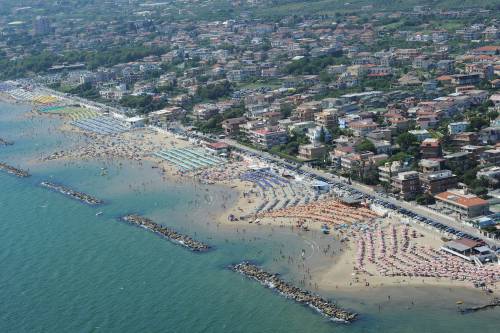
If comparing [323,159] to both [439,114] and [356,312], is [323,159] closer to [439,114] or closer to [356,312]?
[439,114]

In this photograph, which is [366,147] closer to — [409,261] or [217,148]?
[217,148]

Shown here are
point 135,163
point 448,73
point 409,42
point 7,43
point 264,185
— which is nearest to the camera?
point 264,185

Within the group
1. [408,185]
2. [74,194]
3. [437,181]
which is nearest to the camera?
[437,181]

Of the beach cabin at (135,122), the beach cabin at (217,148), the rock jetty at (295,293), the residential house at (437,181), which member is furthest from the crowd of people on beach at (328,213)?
the beach cabin at (135,122)

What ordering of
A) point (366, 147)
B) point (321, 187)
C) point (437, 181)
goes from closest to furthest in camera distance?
point (437, 181) < point (321, 187) < point (366, 147)

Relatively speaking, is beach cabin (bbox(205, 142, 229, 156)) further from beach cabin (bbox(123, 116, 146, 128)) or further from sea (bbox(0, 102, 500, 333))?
beach cabin (bbox(123, 116, 146, 128))

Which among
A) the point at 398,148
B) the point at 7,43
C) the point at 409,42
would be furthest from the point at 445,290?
the point at 7,43

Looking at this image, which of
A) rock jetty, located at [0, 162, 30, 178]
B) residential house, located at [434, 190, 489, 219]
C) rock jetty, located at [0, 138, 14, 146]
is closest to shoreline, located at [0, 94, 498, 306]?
rock jetty, located at [0, 162, 30, 178]

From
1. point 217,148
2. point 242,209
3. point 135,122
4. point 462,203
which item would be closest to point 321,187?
point 242,209
